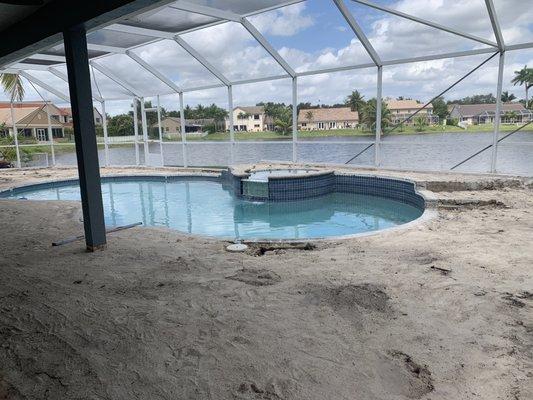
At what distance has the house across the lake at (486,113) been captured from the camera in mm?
7754

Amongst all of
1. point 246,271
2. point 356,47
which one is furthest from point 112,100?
point 246,271

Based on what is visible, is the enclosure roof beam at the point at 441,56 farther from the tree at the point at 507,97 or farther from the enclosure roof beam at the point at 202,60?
the enclosure roof beam at the point at 202,60

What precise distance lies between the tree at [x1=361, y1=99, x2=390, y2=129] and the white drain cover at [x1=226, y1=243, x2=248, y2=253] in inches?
259

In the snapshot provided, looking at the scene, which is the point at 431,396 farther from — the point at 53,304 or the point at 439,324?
the point at 53,304

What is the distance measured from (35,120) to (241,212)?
442 inches

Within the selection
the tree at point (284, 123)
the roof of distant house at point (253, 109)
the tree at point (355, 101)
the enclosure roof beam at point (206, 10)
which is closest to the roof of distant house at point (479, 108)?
the tree at point (355, 101)

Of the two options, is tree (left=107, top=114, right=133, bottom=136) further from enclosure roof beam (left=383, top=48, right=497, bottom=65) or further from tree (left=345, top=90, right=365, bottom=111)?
enclosure roof beam (left=383, top=48, right=497, bottom=65)

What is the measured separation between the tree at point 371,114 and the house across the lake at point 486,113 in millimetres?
1501

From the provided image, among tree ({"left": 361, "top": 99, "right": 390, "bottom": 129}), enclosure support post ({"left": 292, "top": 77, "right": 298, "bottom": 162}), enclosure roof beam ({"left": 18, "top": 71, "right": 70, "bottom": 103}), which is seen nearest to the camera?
tree ({"left": 361, "top": 99, "right": 390, "bottom": 129})

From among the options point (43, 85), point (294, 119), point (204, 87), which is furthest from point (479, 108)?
point (43, 85)

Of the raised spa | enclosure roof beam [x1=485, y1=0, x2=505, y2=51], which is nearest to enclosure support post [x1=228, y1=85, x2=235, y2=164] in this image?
the raised spa

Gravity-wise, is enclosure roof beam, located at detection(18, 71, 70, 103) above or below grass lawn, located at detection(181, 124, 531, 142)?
above

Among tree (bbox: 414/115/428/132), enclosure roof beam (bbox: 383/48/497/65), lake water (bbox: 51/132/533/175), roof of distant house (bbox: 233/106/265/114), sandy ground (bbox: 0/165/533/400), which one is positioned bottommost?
sandy ground (bbox: 0/165/533/400)

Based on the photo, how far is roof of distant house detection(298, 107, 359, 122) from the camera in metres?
10.7
